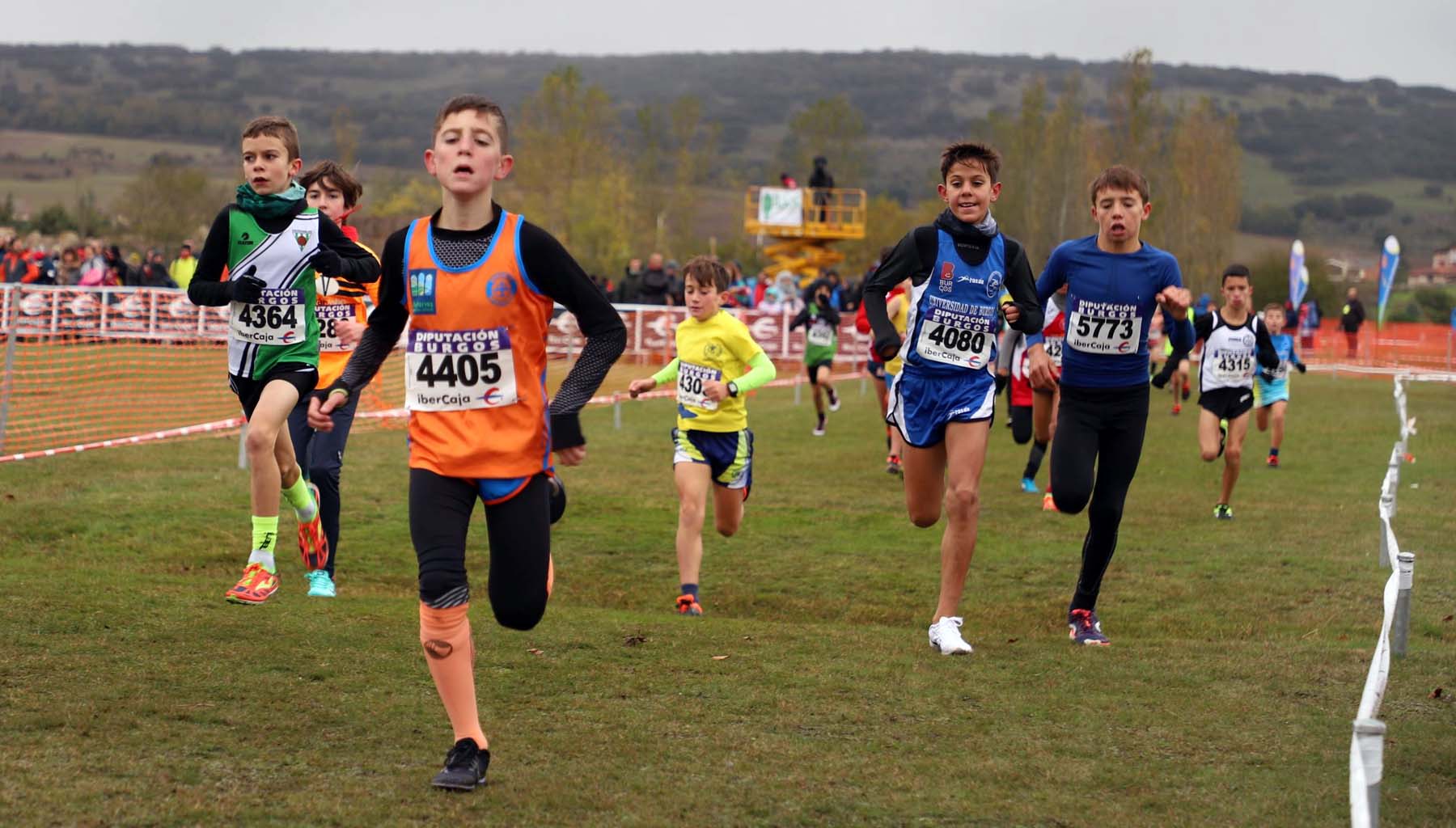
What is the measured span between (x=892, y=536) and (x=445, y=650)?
7.41 meters

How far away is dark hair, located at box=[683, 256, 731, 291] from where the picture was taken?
31.3ft

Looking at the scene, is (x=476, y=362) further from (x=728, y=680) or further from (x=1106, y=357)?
(x=1106, y=357)

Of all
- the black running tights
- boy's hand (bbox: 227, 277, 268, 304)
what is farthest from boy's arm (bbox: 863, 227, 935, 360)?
boy's hand (bbox: 227, 277, 268, 304)

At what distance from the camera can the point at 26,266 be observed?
114ft

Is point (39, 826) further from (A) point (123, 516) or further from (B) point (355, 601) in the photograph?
(A) point (123, 516)

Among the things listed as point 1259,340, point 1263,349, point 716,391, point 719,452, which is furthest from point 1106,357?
point 1259,340

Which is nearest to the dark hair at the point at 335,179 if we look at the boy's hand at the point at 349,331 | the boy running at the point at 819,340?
the boy's hand at the point at 349,331

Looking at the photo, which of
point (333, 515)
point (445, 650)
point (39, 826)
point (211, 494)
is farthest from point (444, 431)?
point (211, 494)

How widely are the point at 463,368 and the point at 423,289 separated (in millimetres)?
299

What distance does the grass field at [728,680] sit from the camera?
5.34 meters

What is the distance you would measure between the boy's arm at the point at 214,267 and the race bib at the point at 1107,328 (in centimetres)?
427

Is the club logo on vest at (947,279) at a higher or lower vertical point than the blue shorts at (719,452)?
higher

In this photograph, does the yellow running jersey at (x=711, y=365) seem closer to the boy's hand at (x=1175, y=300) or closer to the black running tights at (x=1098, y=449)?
the black running tights at (x=1098, y=449)

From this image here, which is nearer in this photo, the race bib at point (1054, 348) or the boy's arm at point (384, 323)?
the boy's arm at point (384, 323)
